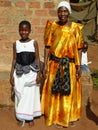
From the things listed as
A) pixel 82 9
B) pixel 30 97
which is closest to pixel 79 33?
pixel 30 97

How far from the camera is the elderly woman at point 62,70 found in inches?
182

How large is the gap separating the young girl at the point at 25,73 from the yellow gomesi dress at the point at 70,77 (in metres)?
0.18

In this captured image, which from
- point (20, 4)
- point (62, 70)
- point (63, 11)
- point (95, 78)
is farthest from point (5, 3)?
point (95, 78)

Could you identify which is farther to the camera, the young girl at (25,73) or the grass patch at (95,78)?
the grass patch at (95,78)

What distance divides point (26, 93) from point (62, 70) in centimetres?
57

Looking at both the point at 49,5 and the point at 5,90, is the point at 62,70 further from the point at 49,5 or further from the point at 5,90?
the point at 49,5

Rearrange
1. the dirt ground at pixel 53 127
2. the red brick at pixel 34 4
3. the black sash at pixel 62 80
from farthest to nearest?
the red brick at pixel 34 4 < the dirt ground at pixel 53 127 < the black sash at pixel 62 80

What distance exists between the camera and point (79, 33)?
15.3 feet

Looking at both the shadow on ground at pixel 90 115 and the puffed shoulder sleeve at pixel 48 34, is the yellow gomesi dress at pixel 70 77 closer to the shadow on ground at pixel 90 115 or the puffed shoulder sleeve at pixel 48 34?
the puffed shoulder sleeve at pixel 48 34

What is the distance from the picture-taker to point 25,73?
15.5 feet

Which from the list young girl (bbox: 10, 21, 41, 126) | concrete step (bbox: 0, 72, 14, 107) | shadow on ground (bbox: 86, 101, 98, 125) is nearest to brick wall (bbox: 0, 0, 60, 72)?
concrete step (bbox: 0, 72, 14, 107)

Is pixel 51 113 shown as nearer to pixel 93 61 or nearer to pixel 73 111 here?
pixel 73 111

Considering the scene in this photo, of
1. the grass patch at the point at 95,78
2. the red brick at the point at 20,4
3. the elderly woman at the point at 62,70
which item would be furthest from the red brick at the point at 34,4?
the grass patch at the point at 95,78

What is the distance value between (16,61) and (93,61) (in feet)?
16.0
